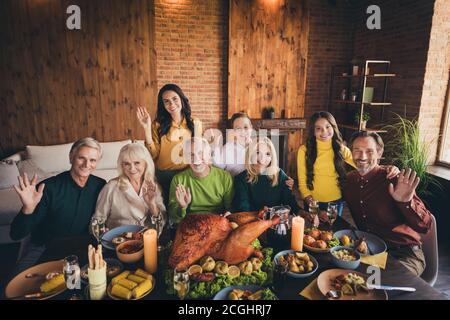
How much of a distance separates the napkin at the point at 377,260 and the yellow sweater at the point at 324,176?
101cm

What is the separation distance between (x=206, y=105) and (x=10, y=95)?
8.26 ft

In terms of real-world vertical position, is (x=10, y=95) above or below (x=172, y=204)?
above

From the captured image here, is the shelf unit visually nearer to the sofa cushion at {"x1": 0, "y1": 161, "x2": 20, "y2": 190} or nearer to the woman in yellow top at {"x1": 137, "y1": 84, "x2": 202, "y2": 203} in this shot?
the woman in yellow top at {"x1": 137, "y1": 84, "x2": 202, "y2": 203}

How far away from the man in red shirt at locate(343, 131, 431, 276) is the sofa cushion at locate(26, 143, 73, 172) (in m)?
3.21

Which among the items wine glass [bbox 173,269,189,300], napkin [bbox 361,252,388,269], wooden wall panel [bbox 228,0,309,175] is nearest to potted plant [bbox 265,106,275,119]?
wooden wall panel [bbox 228,0,309,175]

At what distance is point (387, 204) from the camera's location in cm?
→ 186

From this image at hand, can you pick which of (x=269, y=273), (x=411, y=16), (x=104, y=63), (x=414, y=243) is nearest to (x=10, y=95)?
(x=104, y=63)

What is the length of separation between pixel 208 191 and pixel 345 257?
3.17ft

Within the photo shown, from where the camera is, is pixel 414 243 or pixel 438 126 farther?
pixel 438 126

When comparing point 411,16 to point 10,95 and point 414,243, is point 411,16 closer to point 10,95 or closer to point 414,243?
point 414,243

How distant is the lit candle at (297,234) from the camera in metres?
1.54

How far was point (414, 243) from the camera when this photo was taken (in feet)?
5.80

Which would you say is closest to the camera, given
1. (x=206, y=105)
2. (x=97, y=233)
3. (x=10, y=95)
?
(x=97, y=233)
